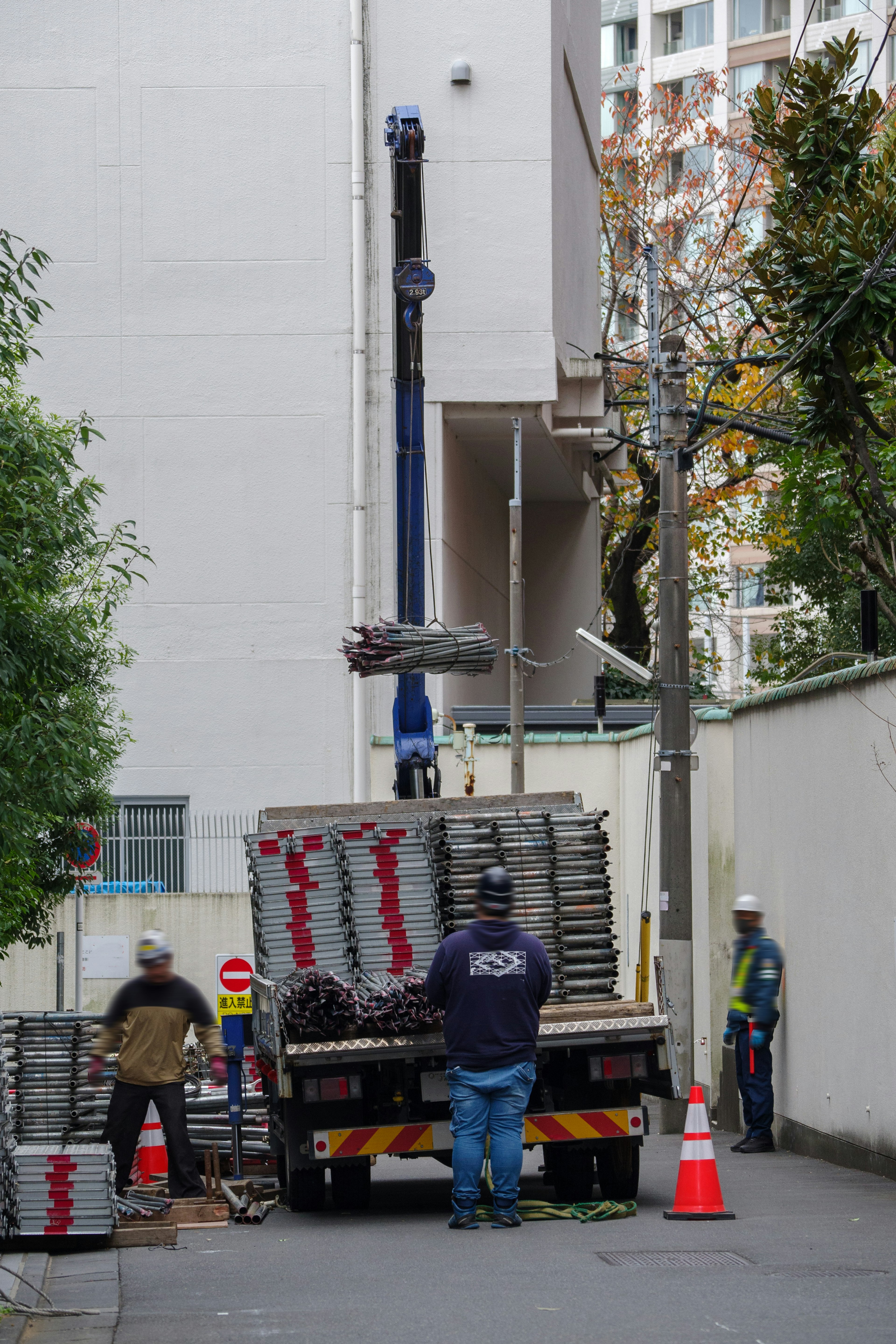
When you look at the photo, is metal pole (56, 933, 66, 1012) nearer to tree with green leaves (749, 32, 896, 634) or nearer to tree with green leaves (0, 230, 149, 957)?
tree with green leaves (0, 230, 149, 957)

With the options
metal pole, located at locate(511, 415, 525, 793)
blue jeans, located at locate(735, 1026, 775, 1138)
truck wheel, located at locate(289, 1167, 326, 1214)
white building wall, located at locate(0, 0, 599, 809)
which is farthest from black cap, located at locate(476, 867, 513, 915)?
white building wall, located at locate(0, 0, 599, 809)

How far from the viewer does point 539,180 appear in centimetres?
2695

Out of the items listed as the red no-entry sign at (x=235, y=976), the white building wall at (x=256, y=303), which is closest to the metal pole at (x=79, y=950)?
the red no-entry sign at (x=235, y=976)

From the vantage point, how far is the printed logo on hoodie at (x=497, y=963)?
10.1 m

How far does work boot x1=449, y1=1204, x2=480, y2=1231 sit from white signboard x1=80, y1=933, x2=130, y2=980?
16.1 meters

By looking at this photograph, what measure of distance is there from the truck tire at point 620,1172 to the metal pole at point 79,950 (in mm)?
11755

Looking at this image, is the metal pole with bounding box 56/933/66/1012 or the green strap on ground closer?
the green strap on ground

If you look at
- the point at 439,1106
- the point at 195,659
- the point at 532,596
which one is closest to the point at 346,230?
the point at 195,659

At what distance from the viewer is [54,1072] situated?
1292 centimetres

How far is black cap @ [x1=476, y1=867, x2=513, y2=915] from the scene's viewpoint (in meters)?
10.1

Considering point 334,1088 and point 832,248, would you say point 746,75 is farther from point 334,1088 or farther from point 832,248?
point 334,1088

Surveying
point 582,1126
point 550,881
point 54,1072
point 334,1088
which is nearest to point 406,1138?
point 334,1088

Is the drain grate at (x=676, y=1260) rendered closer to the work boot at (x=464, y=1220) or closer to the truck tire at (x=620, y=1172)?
the work boot at (x=464, y=1220)

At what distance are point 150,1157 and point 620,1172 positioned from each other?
12.5 ft
